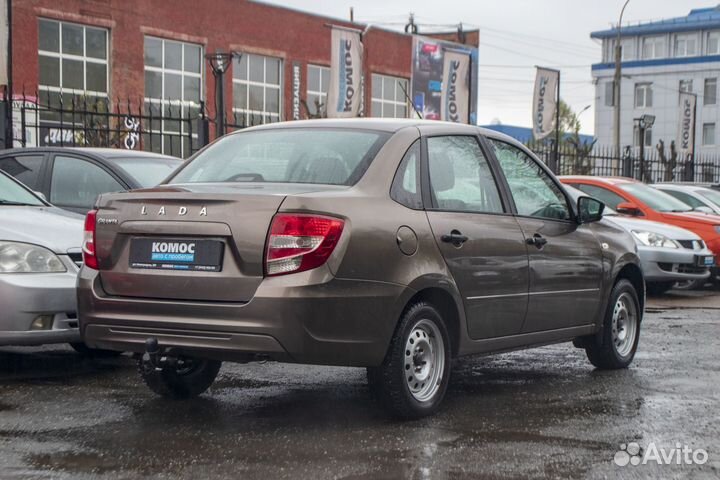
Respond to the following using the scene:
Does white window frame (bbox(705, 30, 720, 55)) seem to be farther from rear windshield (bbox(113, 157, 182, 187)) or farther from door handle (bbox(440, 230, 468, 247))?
door handle (bbox(440, 230, 468, 247))

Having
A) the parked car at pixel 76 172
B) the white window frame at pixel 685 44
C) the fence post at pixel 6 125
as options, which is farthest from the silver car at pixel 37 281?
the white window frame at pixel 685 44

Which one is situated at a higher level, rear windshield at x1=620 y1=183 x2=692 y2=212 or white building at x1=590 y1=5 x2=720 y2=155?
white building at x1=590 y1=5 x2=720 y2=155

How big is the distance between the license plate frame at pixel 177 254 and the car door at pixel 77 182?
387 centimetres

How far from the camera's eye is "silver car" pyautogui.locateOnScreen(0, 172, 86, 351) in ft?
22.7

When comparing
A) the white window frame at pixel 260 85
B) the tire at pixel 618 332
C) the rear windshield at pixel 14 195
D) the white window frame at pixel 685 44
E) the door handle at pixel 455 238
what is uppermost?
the white window frame at pixel 685 44

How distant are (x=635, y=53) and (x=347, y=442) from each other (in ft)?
304

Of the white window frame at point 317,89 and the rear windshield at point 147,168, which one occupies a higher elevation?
the white window frame at point 317,89

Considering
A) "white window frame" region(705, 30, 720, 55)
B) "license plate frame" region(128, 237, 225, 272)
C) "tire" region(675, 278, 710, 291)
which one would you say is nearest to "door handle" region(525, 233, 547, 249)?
"license plate frame" region(128, 237, 225, 272)

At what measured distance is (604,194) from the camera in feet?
49.2

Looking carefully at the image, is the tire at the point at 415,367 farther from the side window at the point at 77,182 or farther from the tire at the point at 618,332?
the side window at the point at 77,182

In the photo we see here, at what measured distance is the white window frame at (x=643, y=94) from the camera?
3585 inches

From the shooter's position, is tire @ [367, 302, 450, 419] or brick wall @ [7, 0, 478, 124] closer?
tire @ [367, 302, 450, 419]

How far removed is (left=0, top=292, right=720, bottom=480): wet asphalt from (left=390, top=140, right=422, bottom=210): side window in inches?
45.9

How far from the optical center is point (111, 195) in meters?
5.99
